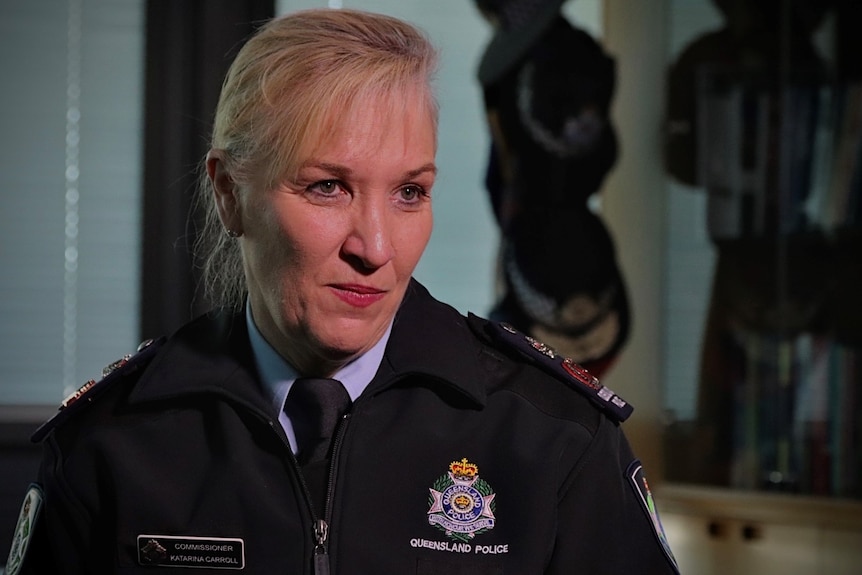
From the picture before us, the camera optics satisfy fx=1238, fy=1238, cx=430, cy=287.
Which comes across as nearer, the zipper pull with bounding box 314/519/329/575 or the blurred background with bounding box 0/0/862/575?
the zipper pull with bounding box 314/519/329/575

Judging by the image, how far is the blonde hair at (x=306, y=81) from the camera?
44.6 inches

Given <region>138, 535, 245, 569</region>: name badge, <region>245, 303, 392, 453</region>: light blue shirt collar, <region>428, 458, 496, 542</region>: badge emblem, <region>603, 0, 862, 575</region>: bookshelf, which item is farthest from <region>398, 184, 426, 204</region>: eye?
<region>603, 0, 862, 575</region>: bookshelf

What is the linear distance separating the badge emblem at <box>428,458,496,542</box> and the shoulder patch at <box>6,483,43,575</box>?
42cm

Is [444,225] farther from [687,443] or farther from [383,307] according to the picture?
[383,307]

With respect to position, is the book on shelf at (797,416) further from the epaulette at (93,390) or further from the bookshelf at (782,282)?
the epaulette at (93,390)

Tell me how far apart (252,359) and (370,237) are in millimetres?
229

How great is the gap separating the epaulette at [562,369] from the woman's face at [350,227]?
167 millimetres

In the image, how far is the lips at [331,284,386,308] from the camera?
1156 mm

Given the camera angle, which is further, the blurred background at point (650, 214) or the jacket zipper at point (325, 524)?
the blurred background at point (650, 214)

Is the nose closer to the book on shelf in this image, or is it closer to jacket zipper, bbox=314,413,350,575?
jacket zipper, bbox=314,413,350,575

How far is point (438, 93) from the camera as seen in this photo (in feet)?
4.06

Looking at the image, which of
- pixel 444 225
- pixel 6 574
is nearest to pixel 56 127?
pixel 444 225

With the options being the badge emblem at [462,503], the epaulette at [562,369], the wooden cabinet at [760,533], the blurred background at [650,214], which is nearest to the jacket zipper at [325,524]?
the badge emblem at [462,503]

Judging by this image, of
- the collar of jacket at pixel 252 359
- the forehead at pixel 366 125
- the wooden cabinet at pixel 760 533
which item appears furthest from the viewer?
the wooden cabinet at pixel 760 533
